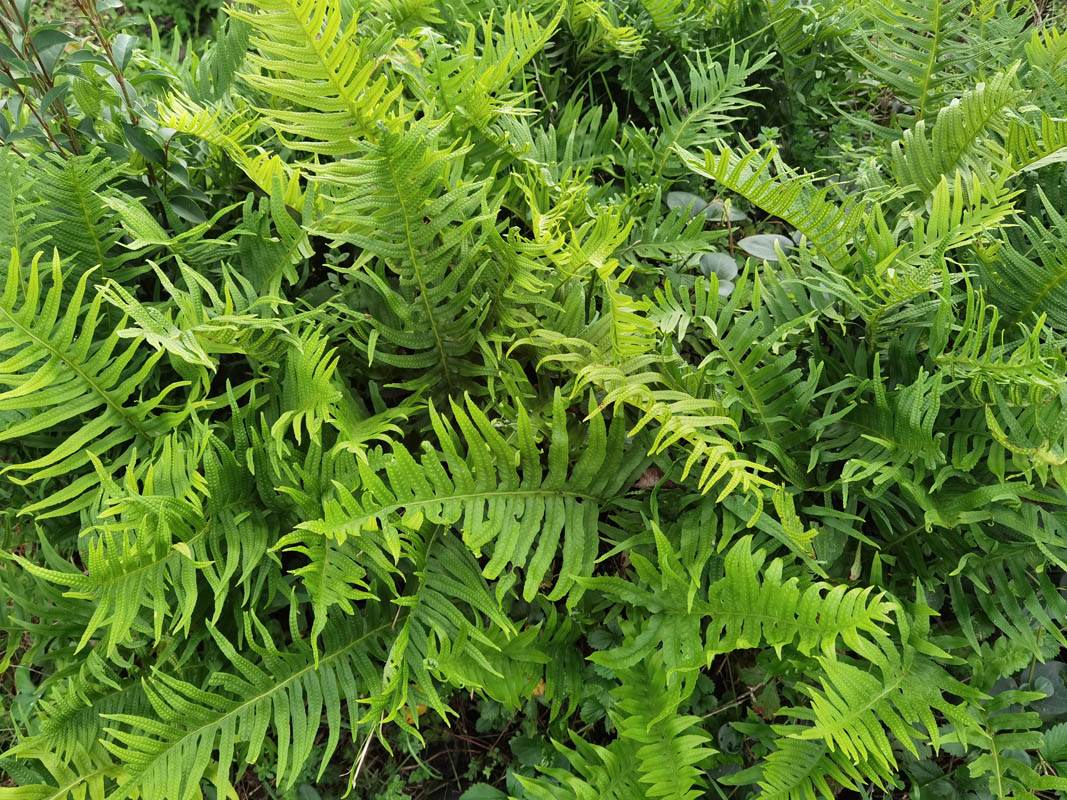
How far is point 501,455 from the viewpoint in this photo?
1201mm

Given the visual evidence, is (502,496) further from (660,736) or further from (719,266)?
(719,266)

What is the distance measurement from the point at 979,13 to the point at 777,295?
0.88m

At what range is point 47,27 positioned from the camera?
1289mm

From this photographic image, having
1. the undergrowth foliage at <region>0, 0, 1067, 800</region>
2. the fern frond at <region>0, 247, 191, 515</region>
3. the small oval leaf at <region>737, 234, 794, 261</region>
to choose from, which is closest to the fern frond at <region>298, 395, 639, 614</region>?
the undergrowth foliage at <region>0, 0, 1067, 800</region>

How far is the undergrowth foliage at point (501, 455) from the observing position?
1.13m

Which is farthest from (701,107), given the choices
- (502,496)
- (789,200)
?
(502,496)

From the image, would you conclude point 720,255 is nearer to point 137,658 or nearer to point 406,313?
point 406,313

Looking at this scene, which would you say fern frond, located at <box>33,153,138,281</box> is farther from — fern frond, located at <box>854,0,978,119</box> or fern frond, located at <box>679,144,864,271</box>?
fern frond, located at <box>854,0,978,119</box>

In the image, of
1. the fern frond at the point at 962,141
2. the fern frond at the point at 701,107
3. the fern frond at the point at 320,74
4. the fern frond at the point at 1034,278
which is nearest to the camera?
the fern frond at the point at 320,74

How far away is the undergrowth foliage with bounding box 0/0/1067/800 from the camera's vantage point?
1.13 metres

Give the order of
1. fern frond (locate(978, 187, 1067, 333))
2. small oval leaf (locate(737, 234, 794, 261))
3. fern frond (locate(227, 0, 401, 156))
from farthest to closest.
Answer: small oval leaf (locate(737, 234, 794, 261)) < fern frond (locate(978, 187, 1067, 333)) < fern frond (locate(227, 0, 401, 156))

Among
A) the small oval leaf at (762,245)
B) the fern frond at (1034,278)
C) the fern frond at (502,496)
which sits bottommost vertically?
the fern frond at (502,496)

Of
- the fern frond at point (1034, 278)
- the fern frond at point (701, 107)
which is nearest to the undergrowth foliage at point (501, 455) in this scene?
the fern frond at point (1034, 278)

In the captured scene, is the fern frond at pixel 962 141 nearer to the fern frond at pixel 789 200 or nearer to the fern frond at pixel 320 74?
the fern frond at pixel 789 200
